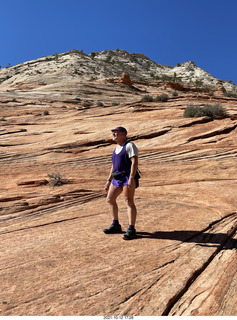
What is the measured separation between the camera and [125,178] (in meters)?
4.39

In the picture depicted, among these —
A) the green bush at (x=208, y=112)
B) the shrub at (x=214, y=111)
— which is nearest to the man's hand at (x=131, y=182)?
the green bush at (x=208, y=112)

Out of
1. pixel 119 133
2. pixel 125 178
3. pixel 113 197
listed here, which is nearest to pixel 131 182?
pixel 125 178

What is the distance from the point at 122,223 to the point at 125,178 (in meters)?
1.09

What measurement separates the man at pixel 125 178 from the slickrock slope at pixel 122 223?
0.23m

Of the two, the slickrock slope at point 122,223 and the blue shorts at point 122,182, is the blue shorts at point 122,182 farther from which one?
the slickrock slope at point 122,223

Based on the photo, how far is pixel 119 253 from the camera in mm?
3686

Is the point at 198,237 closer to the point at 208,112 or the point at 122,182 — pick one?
the point at 122,182

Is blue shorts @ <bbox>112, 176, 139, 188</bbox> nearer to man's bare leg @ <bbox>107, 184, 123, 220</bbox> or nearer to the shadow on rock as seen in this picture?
man's bare leg @ <bbox>107, 184, 123, 220</bbox>

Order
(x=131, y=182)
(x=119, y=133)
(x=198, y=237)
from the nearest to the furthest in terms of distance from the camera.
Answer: (x=131, y=182)
(x=198, y=237)
(x=119, y=133)

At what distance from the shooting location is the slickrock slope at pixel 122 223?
108 inches

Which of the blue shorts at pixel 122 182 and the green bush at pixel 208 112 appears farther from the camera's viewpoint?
the green bush at pixel 208 112

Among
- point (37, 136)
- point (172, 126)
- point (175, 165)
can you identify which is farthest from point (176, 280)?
point (37, 136)

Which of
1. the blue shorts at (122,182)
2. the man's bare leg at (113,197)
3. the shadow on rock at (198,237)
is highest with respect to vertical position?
the blue shorts at (122,182)

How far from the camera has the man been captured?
166 inches
